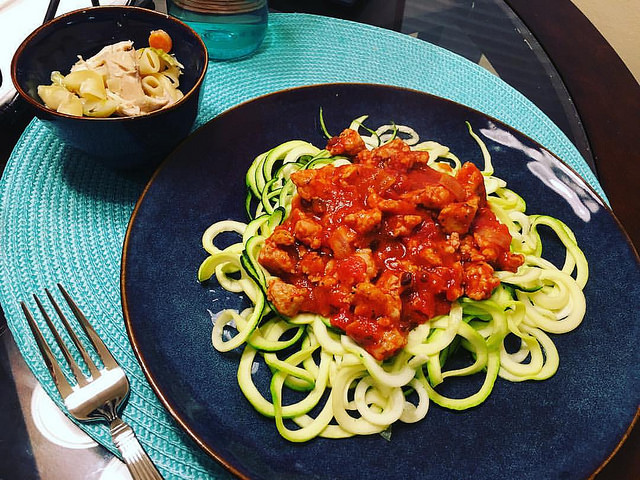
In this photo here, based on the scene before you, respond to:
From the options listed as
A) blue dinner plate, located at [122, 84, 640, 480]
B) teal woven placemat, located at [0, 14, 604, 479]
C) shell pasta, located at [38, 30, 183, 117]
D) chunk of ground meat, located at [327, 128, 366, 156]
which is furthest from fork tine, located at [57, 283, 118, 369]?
chunk of ground meat, located at [327, 128, 366, 156]

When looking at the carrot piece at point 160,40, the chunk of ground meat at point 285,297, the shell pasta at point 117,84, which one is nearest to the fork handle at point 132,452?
the chunk of ground meat at point 285,297

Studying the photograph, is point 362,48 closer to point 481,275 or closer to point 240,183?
point 240,183

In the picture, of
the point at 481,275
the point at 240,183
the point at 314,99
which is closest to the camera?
the point at 481,275

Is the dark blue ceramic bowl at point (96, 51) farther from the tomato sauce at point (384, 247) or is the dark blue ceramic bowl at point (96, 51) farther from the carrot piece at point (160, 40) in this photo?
the tomato sauce at point (384, 247)

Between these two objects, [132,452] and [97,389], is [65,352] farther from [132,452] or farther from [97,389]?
[132,452]

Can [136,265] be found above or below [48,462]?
above

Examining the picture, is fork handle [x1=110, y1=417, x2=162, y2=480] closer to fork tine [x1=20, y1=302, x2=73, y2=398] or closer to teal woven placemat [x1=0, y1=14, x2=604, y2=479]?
teal woven placemat [x1=0, y1=14, x2=604, y2=479]

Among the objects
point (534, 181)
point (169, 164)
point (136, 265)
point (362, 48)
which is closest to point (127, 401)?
point (136, 265)
